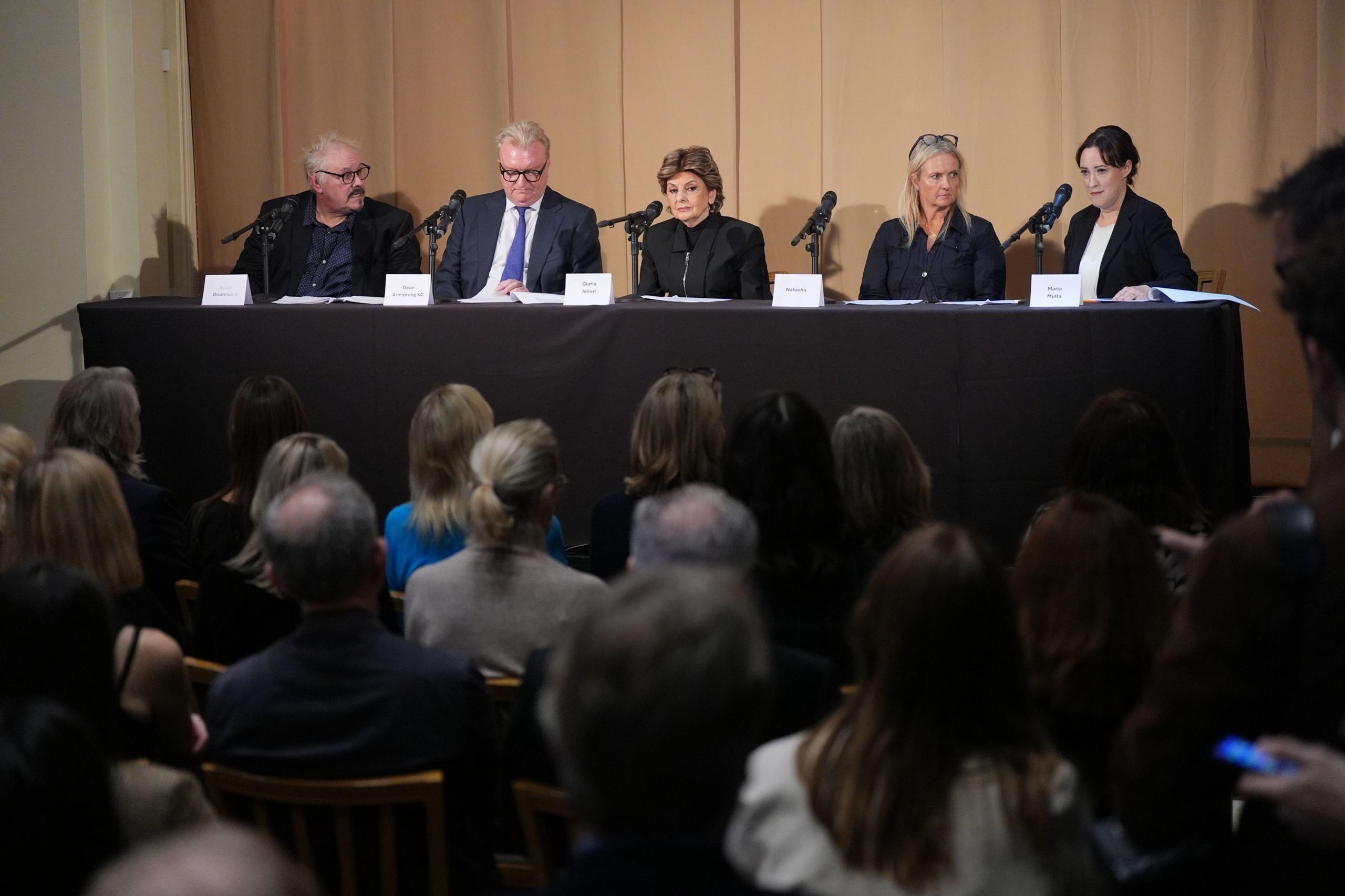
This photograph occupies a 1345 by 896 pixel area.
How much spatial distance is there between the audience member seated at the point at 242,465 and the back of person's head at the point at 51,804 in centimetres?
150

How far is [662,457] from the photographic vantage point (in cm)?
254

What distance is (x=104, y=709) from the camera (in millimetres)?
1269

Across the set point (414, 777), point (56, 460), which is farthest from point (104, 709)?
point (56, 460)

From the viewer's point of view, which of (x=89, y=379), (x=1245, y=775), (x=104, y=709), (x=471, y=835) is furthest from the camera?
(x=89, y=379)

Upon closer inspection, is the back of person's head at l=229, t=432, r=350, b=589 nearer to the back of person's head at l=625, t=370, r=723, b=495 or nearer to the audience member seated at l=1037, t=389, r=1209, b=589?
the back of person's head at l=625, t=370, r=723, b=495

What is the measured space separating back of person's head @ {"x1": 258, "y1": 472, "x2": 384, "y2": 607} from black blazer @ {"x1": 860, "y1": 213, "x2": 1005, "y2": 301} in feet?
10.1

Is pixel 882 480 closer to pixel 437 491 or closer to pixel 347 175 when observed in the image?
pixel 437 491

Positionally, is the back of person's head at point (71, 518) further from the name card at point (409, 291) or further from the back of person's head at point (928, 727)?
the name card at point (409, 291)

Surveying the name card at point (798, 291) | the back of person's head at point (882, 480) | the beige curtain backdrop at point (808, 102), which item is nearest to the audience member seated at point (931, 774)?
the back of person's head at point (882, 480)

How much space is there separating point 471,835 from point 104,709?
49 centimetres

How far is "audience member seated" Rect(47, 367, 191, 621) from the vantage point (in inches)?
96.2

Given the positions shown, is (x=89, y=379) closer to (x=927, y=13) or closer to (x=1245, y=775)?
(x=1245, y=775)

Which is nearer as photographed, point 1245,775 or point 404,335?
point 1245,775

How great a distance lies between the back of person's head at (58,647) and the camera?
49.5 inches
